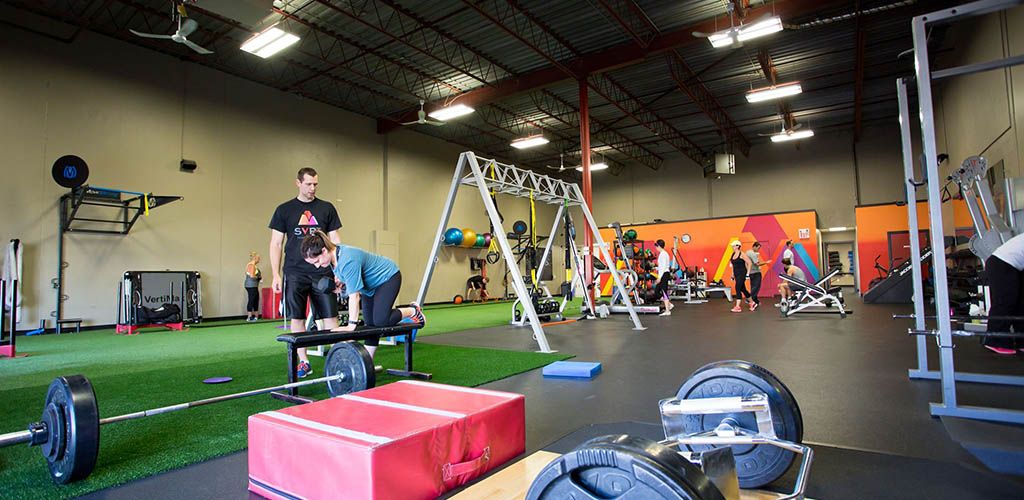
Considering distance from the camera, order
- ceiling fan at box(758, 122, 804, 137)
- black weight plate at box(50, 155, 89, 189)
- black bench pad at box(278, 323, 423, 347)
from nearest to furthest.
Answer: black bench pad at box(278, 323, 423, 347) < black weight plate at box(50, 155, 89, 189) < ceiling fan at box(758, 122, 804, 137)

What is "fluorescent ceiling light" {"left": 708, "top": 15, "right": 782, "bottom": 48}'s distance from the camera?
772 centimetres

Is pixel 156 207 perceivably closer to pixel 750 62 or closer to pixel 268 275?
pixel 268 275

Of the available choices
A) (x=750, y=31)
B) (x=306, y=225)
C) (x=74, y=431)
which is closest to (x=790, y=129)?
(x=750, y=31)

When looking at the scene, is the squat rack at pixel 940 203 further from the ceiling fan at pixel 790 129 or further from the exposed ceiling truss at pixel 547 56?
the ceiling fan at pixel 790 129

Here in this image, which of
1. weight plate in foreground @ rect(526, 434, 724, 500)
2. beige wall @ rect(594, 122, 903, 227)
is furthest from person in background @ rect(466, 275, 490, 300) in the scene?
weight plate in foreground @ rect(526, 434, 724, 500)

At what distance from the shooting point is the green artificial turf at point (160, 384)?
1.80 m

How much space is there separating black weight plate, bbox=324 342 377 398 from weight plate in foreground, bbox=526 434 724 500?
1.83 metres

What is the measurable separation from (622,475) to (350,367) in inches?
82.3

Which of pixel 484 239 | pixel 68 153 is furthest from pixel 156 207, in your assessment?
pixel 484 239

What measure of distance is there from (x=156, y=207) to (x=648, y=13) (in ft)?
32.9

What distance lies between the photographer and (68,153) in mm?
7926

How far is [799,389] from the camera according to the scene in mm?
2842

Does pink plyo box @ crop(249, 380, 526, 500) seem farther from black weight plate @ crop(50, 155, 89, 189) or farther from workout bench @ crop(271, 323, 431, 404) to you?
black weight plate @ crop(50, 155, 89, 189)

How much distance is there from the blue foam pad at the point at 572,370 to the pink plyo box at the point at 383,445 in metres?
1.49
